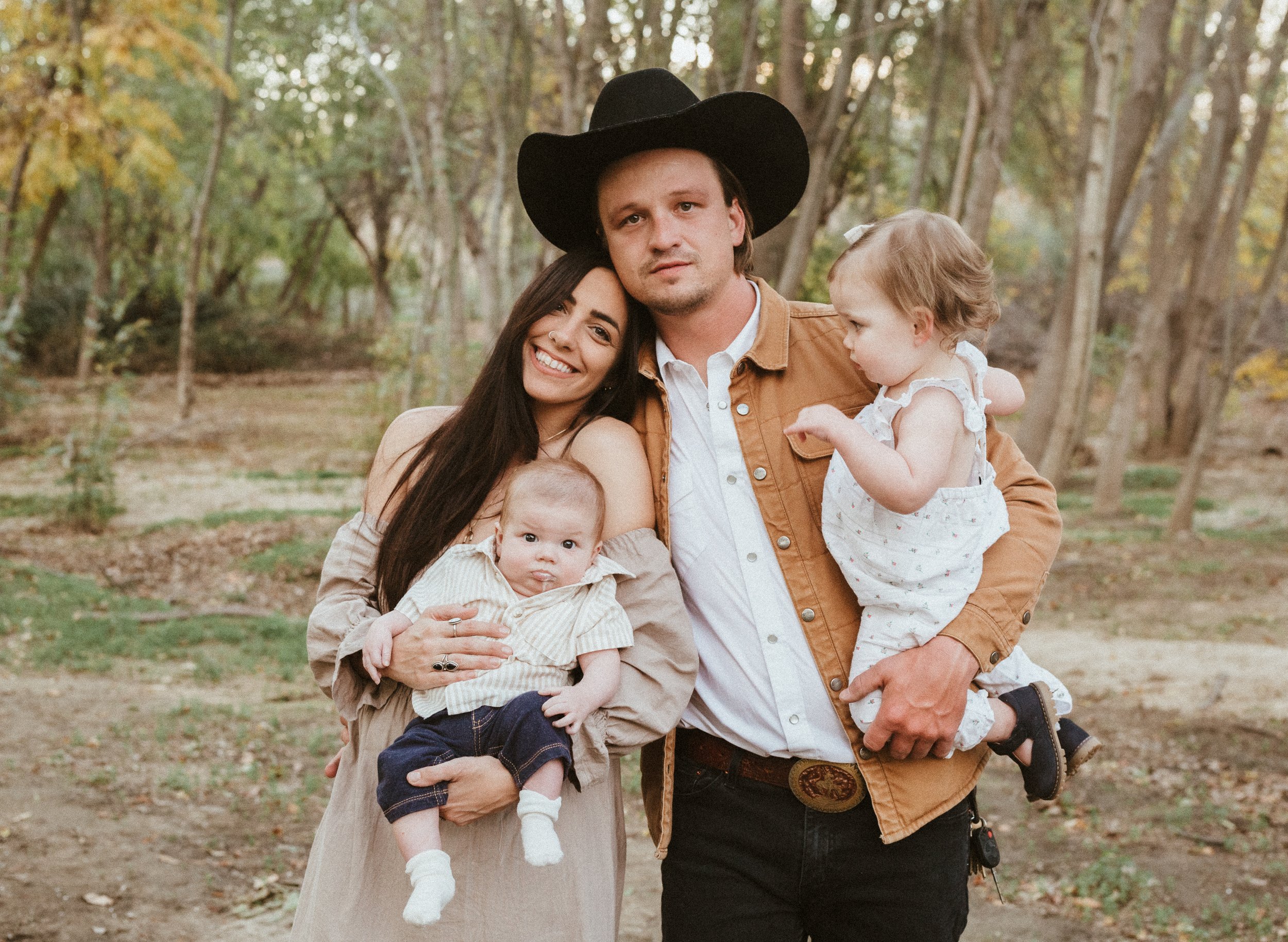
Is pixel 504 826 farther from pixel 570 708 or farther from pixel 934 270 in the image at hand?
pixel 934 270

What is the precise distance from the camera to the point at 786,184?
9.04 feet

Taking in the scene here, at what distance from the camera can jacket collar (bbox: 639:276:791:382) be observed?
2.48 m

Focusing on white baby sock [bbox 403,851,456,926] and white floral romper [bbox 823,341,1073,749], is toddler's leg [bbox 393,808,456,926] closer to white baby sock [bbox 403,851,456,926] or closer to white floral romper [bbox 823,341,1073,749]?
white baby sock [bbox 403,851,456,926]

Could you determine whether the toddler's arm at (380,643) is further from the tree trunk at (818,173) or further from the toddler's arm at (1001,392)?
the tree trunk at (818,173)

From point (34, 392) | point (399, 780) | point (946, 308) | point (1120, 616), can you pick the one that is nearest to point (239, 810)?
point (399, 780)

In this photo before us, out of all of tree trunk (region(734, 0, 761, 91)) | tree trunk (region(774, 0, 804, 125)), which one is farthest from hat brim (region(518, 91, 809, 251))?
tree trunk (region(774, 0, 804, 125))

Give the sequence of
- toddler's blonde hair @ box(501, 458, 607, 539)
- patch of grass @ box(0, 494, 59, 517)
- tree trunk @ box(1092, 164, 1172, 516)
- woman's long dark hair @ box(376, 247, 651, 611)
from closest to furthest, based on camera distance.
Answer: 1. toddler's blonde hair @ box(501, 458, 607, 539)
2. woman's long dark hair @ box(376, 247, 651, 611)
3. patch of grass @ box(0, 494, 59, 517)
4. tree trunk @ box(1092, 164, 1172, 516)

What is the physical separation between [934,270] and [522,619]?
3.58 ft

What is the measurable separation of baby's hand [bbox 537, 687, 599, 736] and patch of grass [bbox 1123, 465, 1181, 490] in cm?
1706

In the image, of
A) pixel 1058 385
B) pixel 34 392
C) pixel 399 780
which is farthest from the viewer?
pixel 1058 385

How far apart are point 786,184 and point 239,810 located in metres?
4.07

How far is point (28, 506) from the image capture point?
39.1 ft

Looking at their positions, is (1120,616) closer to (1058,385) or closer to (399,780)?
(1058,385)

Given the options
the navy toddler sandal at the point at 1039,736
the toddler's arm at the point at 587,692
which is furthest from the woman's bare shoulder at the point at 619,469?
the navy toddler sandal at the point at 1039,736
